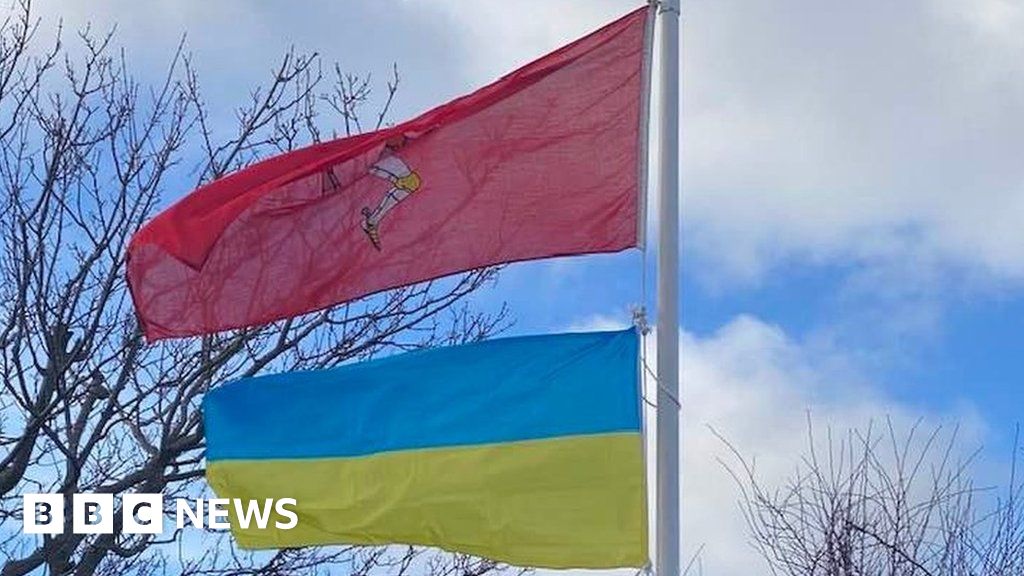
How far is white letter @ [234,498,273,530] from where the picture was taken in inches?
272

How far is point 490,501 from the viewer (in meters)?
6.68

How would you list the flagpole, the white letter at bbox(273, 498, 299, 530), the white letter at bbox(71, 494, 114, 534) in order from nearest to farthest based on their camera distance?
1. the flagpole
2. the white letter at bbox(273, 498, 299, 530)
3. the white letter at bbox(71, 494, 114, 534)

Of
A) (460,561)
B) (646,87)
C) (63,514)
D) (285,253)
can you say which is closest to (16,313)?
(63,514)

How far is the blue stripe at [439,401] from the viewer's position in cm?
680

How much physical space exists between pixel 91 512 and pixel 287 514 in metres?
4.29

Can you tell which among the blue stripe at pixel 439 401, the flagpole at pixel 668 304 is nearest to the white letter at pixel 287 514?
the blue stripe at pixel 439 401

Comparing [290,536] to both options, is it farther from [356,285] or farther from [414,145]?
[414,145]

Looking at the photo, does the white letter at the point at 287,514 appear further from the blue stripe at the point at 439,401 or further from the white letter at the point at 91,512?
the white letter at the point at 91,512

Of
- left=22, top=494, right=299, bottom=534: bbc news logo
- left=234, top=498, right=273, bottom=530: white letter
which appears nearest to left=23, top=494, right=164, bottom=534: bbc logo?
left=22, top=494, right=299, bottom=534: bbc news logo

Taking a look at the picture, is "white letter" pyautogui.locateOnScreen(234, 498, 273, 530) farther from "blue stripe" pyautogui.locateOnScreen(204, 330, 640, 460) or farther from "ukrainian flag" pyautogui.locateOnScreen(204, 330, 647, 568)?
"blue stripe" pyautogui.locateOnScreen(204, 330, 640, 460)

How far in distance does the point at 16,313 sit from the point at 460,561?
3537 millimetres

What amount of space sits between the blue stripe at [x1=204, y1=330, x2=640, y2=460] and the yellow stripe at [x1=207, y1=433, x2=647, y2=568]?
0.07 m

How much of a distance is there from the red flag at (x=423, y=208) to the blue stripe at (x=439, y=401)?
0.34 m

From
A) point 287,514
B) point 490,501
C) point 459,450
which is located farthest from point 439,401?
point 287,514
